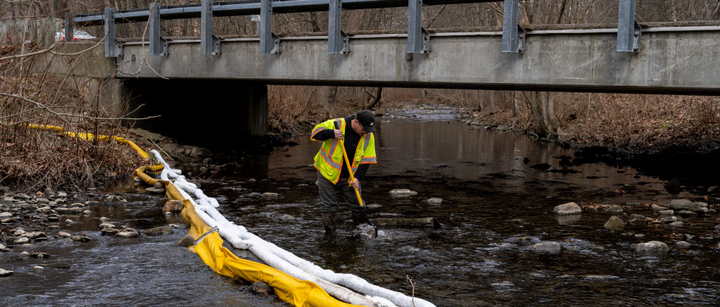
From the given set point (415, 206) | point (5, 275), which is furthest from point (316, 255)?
point (415, 206)

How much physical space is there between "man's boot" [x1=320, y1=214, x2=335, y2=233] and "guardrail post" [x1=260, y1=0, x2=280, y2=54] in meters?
6.79

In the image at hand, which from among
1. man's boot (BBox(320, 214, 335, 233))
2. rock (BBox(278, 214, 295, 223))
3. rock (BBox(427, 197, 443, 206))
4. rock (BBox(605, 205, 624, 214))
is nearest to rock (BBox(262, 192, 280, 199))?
rock (BBox(278, 214, 295, 223))

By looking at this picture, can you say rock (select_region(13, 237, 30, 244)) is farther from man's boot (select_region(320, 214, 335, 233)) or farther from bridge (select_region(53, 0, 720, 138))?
man's boot (select_region(320, 214, 335, 233))

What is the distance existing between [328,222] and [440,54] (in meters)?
5.06

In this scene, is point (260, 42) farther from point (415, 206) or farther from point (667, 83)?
point (667, 83)

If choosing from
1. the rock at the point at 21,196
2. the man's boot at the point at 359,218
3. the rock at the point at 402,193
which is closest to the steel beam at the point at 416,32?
the rock at the point at 402,193

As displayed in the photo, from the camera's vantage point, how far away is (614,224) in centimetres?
999

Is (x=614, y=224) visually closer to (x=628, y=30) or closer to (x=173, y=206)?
(x=628, y=30)

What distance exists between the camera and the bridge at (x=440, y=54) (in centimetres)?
1103

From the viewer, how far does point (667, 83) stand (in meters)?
11.0

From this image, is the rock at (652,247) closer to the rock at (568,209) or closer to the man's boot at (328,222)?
the rock at (568,209)

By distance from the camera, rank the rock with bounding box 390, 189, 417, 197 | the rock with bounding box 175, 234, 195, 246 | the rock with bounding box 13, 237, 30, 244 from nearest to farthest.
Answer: the rock with bounding box 13, 237, 30, 244, the rock with bounding box 175, 234, 195, 246, the rock with bounding box 390, 189, 417, 197

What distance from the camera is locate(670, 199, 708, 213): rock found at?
11312 mm

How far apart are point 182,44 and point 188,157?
2736 mm
